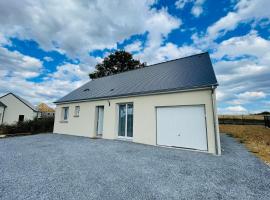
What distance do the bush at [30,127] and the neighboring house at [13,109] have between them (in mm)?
12757

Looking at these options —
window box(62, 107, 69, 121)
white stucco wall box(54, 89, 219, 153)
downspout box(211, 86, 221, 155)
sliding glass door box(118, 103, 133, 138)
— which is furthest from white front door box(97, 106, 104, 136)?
downspout box(211, 86, 221, 155)

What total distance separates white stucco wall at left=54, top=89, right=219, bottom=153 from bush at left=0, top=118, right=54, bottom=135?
4.03 metres

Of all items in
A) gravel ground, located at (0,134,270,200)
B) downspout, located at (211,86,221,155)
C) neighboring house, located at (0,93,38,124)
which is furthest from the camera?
neighboring house, located at (0,93,38,124)

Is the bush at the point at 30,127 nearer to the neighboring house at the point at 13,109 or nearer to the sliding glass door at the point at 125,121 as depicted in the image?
the sliding glass door at the point at 125,121

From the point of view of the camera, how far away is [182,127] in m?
6.29

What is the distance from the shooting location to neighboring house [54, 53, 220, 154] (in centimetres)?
583

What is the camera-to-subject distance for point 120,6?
7.15 m

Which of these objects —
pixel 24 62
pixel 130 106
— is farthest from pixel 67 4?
pixel 24 62

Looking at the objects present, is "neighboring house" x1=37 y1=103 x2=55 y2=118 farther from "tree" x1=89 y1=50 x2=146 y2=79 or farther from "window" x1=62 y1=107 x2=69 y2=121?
"tree" x1=89 y1=50 x2=146 y2=79

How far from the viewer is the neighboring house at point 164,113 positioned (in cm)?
583

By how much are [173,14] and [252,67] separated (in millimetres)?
12928

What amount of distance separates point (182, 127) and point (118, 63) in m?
20.6

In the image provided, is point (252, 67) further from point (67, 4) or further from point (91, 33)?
point (67, 4)

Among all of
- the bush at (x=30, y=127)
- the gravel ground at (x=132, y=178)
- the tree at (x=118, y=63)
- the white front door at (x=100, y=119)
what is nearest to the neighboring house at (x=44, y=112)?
the bush at (x=30, y=127)
